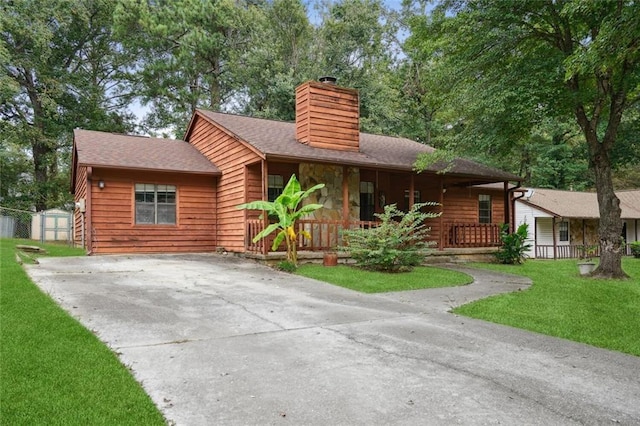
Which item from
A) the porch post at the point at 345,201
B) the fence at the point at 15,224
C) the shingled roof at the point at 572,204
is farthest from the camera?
the shingled roof at the point at 572,204

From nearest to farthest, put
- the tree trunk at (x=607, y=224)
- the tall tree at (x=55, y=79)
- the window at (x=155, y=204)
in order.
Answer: the tree trunk at (x=607, y=224), the window at (x=155, y=204), the tall tree at (x=55, y=79)

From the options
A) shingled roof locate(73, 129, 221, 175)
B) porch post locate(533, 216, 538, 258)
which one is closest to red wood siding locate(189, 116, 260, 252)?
shingled roof locate(73, 129, 221, 175)

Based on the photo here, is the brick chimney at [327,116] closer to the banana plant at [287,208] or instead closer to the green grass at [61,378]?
the banana plant at [287,208]

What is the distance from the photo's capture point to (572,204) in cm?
2516

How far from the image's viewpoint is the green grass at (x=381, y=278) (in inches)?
344

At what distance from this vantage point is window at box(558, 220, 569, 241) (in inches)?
990

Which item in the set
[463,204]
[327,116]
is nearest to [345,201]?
[327,116]

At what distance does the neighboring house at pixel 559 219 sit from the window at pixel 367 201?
1134 centimetres

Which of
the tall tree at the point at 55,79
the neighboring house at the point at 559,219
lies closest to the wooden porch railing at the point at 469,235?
the neighboring house at the point at 559,219

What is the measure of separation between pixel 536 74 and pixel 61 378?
37.5 feet

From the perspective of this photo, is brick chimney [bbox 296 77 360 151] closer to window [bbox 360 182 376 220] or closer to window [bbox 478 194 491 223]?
window [bbox 360 182 376 220]

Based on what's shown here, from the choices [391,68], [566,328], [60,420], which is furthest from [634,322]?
[391,68]

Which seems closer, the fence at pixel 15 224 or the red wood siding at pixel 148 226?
the red wood siding at pixel 148 226

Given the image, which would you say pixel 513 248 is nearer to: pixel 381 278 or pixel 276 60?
pixel 381 278
